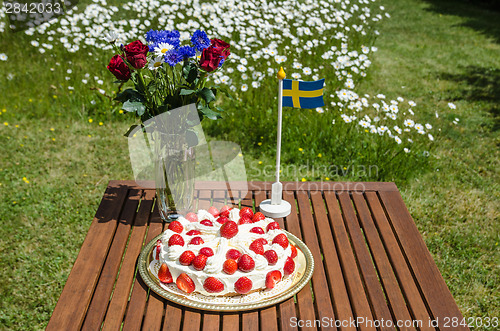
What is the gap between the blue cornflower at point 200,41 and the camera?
2117mm

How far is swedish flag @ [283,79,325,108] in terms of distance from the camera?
93.5 inches

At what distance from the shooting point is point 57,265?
10.3 feet

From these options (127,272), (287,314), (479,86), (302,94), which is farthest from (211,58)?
(479,86)

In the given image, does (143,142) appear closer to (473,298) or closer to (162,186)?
(162,186)

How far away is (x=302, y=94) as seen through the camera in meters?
2.40

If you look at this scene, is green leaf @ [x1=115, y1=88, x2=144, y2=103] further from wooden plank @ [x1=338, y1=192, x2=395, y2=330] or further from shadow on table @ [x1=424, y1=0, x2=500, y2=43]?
shadow on table @ [x1=424, y1=0, x2=500, y2=43]

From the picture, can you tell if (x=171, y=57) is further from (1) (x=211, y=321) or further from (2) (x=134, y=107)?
(1) (x=211, y=321)

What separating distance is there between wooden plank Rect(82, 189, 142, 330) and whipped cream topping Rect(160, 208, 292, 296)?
0.87 ft

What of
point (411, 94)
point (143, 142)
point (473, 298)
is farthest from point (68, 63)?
point (473, 298)

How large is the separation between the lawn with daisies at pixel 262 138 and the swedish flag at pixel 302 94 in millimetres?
1512

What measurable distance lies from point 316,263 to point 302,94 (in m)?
0.86

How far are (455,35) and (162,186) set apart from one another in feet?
23.7

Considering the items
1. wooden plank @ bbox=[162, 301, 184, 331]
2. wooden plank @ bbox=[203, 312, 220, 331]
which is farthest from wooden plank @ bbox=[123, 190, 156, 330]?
wooden plank @ bbox=[203, 312, 220, 331]

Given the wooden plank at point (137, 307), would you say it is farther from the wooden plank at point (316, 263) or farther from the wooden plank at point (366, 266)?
the wooden plank at point (366, 266)
